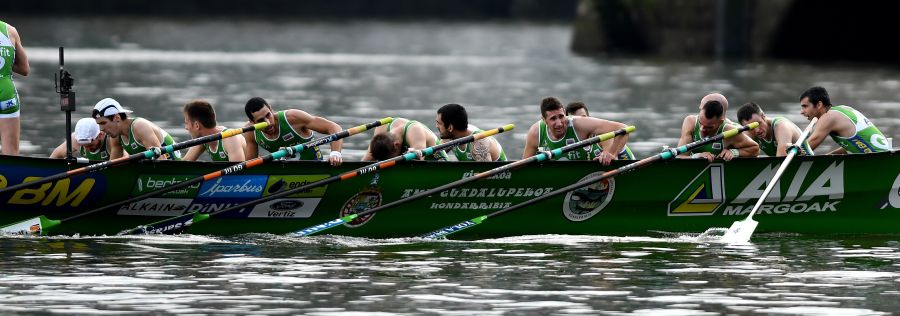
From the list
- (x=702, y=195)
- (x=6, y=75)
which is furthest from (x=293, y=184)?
(x=702, y=195)

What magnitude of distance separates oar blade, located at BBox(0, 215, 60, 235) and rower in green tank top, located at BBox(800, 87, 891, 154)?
345 inches

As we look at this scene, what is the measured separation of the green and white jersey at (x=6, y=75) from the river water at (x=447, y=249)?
5.75 feet

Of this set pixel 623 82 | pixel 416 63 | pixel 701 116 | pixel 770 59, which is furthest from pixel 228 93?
pixel 701 116

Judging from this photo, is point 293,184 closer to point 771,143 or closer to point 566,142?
point 566,142

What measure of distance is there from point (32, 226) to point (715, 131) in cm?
792

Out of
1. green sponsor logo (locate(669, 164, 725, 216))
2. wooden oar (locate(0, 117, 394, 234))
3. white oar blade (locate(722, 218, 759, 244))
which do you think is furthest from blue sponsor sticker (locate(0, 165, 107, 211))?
white oar blade (locate(722, 218, 759, 244))

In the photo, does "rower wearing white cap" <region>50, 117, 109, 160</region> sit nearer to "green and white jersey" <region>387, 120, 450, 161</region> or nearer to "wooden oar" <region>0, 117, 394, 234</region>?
"wooden oar" <region>0, 117, 394, 234</region>

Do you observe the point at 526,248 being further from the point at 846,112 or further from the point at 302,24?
the point at 302,24

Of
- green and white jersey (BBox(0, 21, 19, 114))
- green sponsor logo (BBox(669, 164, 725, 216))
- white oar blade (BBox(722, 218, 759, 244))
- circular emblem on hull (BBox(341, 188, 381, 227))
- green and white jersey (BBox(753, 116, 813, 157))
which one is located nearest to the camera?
white oar blade (BBox(722, 218, 759, 244))

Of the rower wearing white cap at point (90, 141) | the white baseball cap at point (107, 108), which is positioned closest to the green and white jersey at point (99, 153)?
A: the rower wearing white cap at point (90, 141)

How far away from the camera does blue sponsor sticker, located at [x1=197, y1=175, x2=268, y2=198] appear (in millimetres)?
22000

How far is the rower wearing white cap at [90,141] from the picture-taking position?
74.0 ft

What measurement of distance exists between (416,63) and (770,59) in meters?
13.7

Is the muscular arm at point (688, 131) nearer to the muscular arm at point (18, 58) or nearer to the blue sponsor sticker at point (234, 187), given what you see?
the blue sponsor sticker at point (234, 187)
